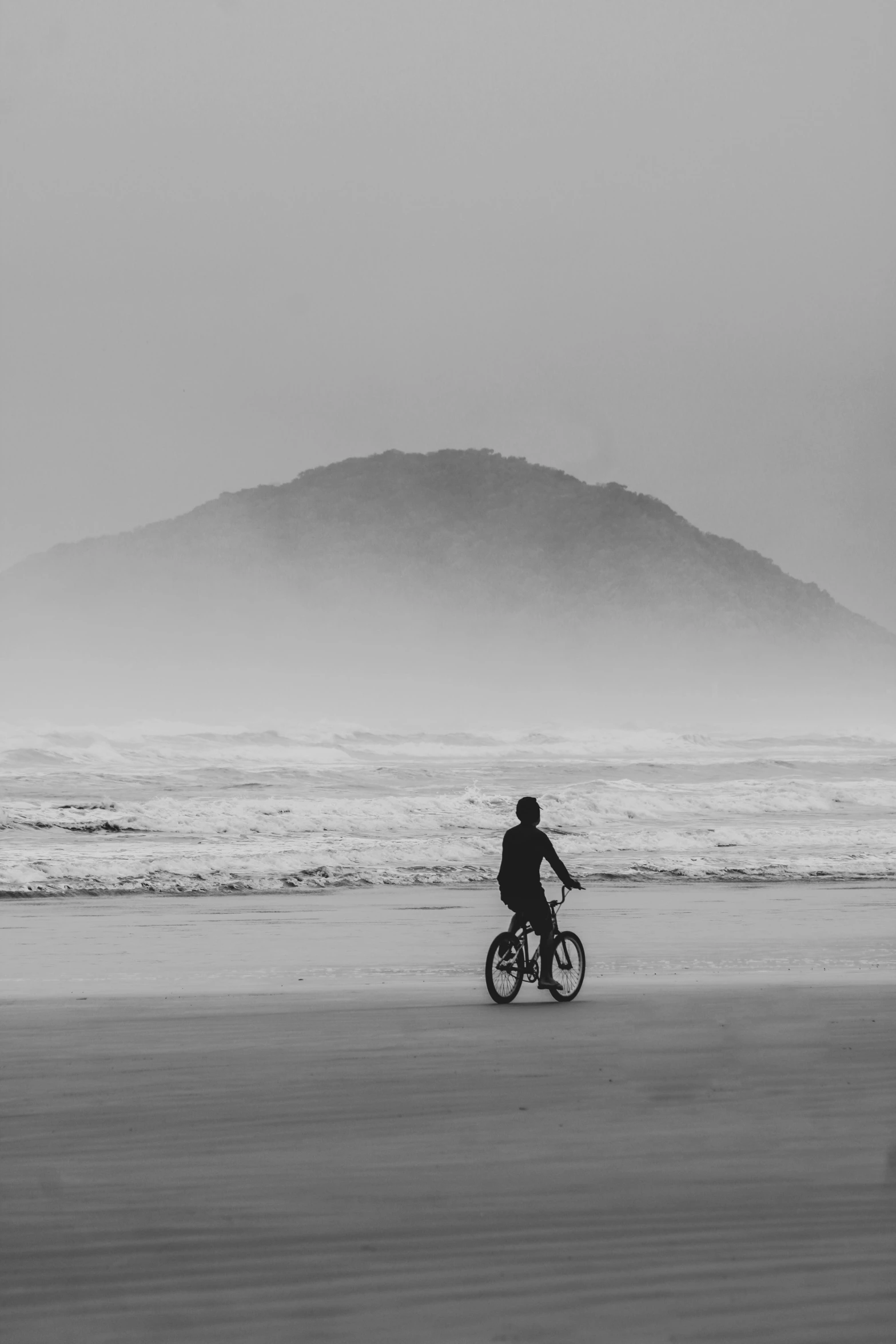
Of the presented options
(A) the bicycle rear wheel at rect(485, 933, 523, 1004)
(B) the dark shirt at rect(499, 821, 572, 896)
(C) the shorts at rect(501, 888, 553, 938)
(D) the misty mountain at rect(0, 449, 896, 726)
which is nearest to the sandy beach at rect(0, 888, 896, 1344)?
(A) the bicycle rear wheel at rect(485, 933, 523, 1004)

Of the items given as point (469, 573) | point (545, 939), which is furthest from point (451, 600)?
point (545, 939)

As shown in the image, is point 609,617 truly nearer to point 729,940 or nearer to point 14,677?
point 14,677

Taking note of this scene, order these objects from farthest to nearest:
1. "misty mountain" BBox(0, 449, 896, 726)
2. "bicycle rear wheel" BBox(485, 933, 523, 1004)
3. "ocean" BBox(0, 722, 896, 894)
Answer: "misty mountain" BBox(0, 449, 896, 726) < "ocean" BBox(0, 722, 896, 894) < "bicycle rear wheel" BBox(485, 933, 523, 1004)

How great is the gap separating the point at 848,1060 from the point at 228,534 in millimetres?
190964

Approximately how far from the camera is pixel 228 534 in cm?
19562

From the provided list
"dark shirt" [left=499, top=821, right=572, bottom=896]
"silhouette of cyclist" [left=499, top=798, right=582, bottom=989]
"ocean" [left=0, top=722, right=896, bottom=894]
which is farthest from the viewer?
"ocean" [left=0, top=722, right=896, bottom=894]

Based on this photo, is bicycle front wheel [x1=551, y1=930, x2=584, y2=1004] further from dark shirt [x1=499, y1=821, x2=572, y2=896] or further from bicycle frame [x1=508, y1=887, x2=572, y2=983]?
dark shirt [x1=499, y1=821, x2=572, y2=896]

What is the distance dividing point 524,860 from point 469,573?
605 feet

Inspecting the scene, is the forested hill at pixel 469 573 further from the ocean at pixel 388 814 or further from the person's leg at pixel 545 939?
the person's leg at pixel 545 939

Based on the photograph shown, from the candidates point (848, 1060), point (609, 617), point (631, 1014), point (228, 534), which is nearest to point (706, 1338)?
point (848, 1060)

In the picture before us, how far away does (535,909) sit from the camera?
36.1 ft

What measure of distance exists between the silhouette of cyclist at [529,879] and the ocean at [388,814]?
9864 mm

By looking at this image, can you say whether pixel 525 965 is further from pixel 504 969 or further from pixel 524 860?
pixel 524 860

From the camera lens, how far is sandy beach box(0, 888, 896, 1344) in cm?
430
